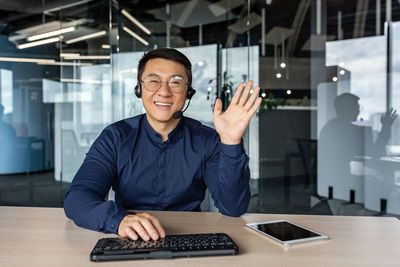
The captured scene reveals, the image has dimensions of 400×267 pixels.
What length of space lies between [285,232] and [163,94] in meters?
0.80

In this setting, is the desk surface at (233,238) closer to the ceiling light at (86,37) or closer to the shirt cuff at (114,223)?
the shirt cuff at (114,223)

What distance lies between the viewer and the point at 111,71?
3689 mm

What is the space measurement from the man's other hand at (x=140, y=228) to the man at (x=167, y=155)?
0.97 ft

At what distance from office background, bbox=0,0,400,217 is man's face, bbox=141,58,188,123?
1.89m

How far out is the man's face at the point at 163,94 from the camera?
150 centimetres

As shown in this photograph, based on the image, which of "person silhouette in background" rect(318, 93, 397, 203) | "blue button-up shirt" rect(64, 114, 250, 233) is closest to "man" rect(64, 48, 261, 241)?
"blue button-up shirt" rect(64, 114, 250, 233)

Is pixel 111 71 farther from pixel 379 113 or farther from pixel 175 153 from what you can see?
pixel 379 113

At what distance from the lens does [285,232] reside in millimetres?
1020

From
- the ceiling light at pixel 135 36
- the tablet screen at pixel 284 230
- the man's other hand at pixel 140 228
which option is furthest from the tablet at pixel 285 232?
the ceiling light at pixel 135 36

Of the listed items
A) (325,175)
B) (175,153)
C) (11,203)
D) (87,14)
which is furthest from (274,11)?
(11,203)

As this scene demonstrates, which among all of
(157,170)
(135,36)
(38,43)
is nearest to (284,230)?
(157,170)

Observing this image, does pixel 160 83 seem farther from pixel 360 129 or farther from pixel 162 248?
pixel 360 129

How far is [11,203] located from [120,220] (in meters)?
3.76

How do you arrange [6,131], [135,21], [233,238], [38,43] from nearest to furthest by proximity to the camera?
Result: [233,238], [135,21], [38,43], [6,131]
